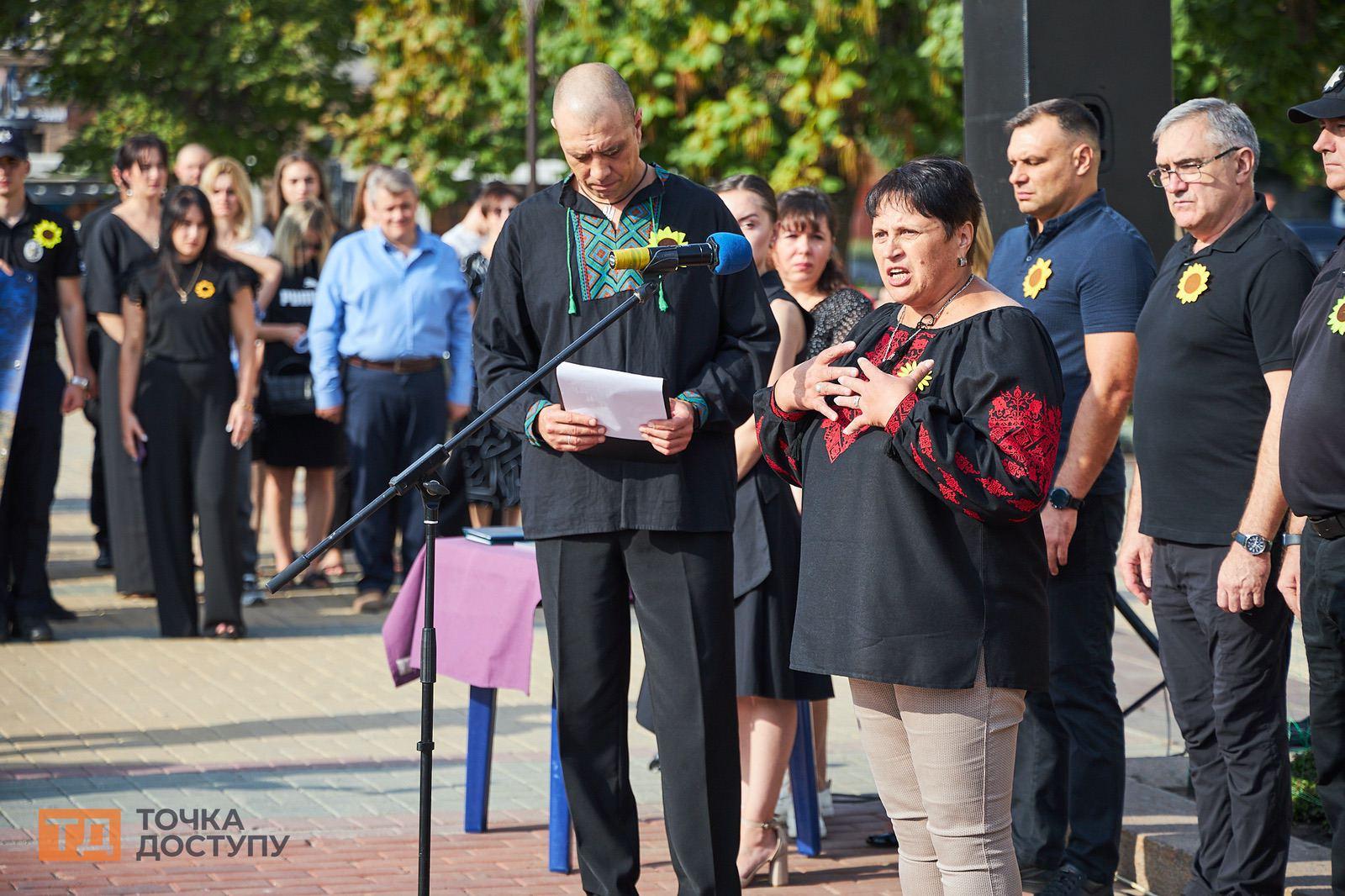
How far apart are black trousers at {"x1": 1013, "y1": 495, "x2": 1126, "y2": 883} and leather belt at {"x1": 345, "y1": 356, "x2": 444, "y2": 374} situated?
213 inches

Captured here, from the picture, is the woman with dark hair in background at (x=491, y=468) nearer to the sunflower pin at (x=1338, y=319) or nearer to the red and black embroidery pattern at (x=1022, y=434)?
the sunflower pin at (x=1338, y=319)

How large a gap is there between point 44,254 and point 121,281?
1.51 ft

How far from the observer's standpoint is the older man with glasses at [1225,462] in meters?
4.25

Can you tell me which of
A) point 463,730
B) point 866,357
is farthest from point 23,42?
point 866,357

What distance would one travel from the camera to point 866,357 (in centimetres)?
367

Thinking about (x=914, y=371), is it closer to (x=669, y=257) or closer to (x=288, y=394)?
(x=669, y=257)

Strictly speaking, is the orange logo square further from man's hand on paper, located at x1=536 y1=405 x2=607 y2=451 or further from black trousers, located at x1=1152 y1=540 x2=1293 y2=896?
black trousers, located at x1=1152 y1=540 x2=1293 y2=896

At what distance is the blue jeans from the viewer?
9414 mm

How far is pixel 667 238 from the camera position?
14.2ft

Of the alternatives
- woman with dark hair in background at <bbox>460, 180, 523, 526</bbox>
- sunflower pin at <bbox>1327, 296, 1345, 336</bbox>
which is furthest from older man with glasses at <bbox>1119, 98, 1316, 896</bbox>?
woman with dark hair in background at <bbox>460, 180, 523, 526</bbox>

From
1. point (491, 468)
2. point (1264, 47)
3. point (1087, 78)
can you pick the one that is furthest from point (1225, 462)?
point (1264, 47)

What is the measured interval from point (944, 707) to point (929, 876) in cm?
44

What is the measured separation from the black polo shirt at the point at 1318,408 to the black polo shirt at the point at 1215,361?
0.60 ft

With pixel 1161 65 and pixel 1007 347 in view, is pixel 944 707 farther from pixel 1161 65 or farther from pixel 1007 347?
pixel 1161 65
